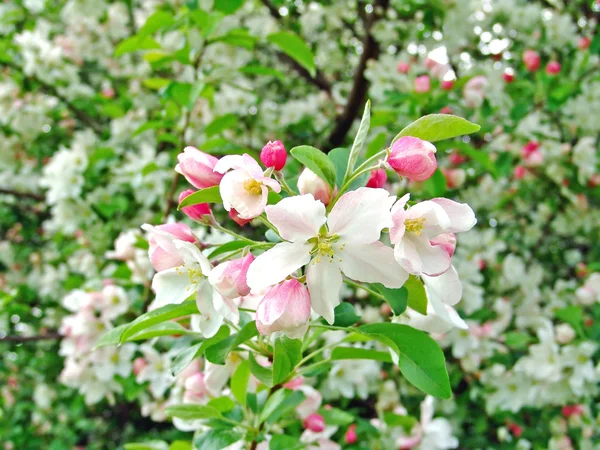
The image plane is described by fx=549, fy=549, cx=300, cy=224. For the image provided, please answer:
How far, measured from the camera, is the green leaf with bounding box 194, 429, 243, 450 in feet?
3.17

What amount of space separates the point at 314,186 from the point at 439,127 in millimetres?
195

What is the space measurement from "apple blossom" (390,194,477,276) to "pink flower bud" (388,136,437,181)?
1.8 inches

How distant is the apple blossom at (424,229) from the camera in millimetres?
688

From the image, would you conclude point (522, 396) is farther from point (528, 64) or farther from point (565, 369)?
point (528, 64)

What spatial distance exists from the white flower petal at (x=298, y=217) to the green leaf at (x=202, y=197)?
0.14m

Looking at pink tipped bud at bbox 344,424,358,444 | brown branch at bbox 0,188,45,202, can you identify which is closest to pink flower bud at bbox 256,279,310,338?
pink tipped bud at bbox 344,424,358,444

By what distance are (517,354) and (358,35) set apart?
2.26 meters

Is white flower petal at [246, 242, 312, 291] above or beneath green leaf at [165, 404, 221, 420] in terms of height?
above

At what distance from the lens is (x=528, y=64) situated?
9.13 ft

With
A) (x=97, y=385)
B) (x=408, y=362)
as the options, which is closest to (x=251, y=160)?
(x=408, y=362)

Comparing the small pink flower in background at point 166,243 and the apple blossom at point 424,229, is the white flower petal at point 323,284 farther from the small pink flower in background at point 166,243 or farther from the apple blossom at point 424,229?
the small pink flower in background at point 166,243

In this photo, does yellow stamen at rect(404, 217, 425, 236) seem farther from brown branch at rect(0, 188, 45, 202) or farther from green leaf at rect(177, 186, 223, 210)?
brown branch at rect(0, 188, 45, 202)

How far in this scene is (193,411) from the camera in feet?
3.35

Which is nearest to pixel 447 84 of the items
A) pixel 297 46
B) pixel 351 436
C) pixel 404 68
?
pixel 404 68
